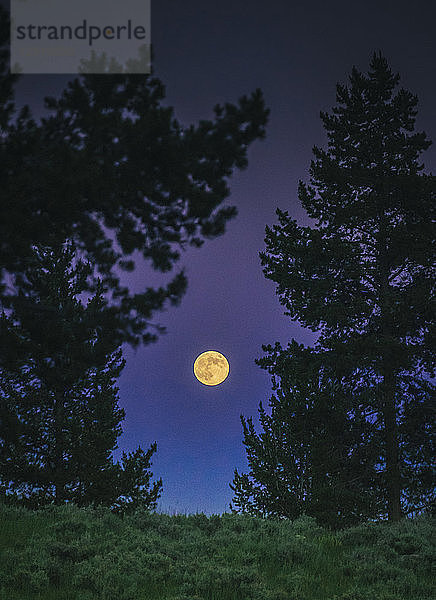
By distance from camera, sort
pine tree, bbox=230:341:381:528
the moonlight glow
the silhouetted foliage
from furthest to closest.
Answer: the moonlight glow, pine tree, bbox=230:341:381:528, the silhouetted foliage

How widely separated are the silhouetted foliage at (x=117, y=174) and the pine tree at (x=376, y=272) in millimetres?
9937

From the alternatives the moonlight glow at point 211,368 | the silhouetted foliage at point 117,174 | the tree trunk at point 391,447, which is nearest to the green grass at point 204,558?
the tree trunk at point 391,447

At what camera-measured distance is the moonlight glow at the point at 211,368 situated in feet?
84.0

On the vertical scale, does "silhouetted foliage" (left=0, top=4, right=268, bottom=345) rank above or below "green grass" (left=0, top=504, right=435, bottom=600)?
above

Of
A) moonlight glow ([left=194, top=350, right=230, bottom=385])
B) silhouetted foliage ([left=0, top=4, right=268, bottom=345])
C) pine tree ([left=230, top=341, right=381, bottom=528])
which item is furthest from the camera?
moonlight glow ([left=194, top=350, right=230, bottom=385])

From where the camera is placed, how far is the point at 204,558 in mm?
12172

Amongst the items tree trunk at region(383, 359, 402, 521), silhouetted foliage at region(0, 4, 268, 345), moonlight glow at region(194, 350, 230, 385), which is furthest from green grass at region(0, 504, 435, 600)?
moonlight glow at region(194, 350, 230, 385)

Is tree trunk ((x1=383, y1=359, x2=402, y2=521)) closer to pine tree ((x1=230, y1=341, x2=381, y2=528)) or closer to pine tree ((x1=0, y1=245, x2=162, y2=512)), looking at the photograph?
pine tree ((x1=230, y1=341, x2=381, y2=528))

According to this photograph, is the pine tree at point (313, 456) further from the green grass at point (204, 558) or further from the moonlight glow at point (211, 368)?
the moonlight glow at point (211, 368)

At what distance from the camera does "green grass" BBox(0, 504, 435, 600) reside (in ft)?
33.3

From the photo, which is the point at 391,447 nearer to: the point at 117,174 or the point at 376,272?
the point at 376,272

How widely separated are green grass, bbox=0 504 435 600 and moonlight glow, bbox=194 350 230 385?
32.5ft

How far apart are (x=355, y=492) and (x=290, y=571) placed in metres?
6.08

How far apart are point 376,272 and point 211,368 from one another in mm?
9650
